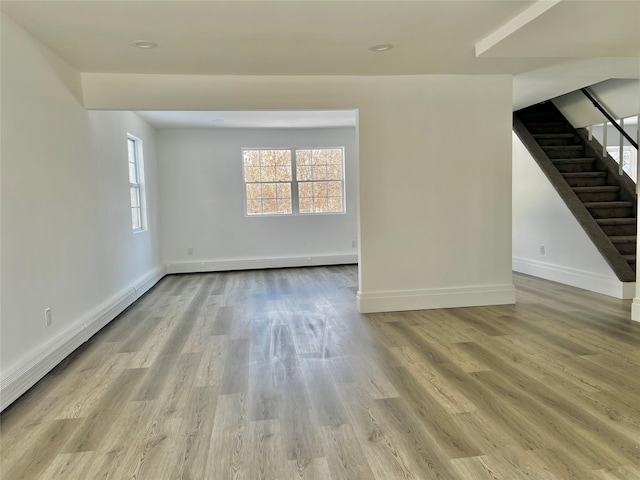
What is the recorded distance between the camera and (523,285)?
18.7 feet

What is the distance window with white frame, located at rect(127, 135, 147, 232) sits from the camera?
20.2 ft

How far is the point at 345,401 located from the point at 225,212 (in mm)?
5700

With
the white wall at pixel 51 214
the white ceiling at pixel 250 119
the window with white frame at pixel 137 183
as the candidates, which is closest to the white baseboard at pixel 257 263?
the window with white frame at pixel 137 183

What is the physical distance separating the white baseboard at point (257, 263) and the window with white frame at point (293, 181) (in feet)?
2.79

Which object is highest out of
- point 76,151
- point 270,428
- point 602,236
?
point 76,151

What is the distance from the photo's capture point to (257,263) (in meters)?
7.88

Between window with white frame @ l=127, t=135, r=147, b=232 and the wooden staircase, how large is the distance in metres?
5.47

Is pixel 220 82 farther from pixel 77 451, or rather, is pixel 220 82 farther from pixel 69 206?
pixel 77 451

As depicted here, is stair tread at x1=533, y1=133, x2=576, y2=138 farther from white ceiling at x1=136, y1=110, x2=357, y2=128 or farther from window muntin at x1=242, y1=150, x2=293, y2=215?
window muntin at x1=242, y1=150, x2=293, y2=215

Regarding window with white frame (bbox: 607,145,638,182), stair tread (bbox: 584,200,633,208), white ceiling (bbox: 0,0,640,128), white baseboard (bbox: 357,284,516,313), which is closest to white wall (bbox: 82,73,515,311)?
white baseboard (bbox: 357,284,516,313)

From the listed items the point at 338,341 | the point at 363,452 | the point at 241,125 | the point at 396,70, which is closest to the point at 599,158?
the point at 396,70

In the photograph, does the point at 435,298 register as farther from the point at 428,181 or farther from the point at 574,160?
the point at 574,160

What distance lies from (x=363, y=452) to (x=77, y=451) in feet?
4.51

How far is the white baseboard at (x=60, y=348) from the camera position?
2650mm
